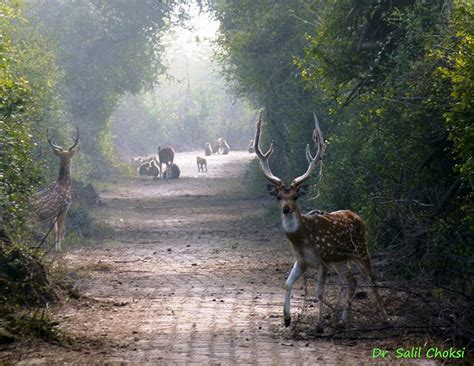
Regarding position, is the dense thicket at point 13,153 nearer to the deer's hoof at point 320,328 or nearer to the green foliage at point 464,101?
the deer's hoof at point 320,328

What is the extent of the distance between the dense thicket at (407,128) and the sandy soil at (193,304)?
1178mm

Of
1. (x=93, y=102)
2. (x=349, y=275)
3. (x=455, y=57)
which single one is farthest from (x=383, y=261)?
(x=93, y=102)

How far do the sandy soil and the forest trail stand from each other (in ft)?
0.04

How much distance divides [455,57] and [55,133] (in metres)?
19.8

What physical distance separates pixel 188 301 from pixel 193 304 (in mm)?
262

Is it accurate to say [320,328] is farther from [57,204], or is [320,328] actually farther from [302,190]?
[57,204]

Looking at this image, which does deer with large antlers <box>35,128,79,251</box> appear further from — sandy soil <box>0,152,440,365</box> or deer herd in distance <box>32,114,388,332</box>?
deer herd in distance <box>32,114,388,332</box>

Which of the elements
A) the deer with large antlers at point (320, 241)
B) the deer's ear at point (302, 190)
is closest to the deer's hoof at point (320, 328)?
the deer with large antlers at point (320, 241)

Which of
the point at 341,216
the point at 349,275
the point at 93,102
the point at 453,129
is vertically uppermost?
the point at 453,129

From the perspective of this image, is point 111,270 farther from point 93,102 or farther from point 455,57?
point 93,102

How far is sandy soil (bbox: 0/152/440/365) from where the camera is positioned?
852cm

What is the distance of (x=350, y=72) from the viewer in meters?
15.7

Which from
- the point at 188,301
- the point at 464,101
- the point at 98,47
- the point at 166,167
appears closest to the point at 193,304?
the point at 188,301

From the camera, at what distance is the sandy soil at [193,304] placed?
8.52 meters
